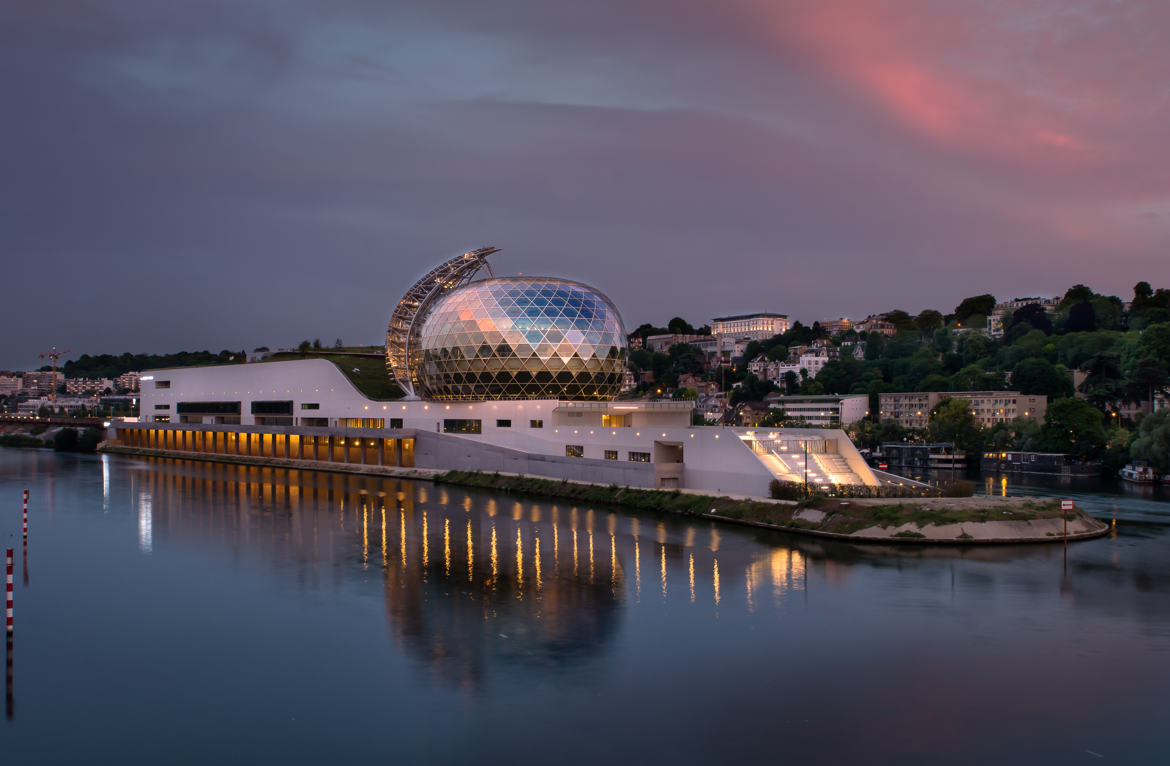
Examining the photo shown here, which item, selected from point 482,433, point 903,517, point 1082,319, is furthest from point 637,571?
point 1082,319

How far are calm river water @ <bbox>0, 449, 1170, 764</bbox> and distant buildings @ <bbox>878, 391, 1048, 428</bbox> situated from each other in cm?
8882

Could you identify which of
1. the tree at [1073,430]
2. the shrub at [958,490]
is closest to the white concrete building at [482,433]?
the shrub at [958,490]

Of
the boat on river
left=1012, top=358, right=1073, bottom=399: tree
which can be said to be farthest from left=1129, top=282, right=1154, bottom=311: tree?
the boat on river

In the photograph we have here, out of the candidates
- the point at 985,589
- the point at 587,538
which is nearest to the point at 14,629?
the point at 587,538

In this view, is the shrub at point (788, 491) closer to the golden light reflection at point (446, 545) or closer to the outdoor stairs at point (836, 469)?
the outdoor stairs at point (836, 469)

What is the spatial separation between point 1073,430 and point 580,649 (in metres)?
85.3

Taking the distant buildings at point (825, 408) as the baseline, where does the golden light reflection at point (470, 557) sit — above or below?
below

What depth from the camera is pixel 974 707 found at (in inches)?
678

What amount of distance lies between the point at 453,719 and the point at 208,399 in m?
85.8

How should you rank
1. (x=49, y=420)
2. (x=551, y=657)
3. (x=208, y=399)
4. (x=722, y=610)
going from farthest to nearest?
(x=49, y=420)
(x=208, y=399)
(x=722, y=610)
(x=551, y=657)

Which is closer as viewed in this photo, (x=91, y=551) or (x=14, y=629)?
(x=14, y=629)

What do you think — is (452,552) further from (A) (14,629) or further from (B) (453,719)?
(B) (453,719)

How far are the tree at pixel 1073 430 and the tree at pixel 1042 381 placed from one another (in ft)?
108

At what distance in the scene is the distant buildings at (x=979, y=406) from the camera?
11938 cm
